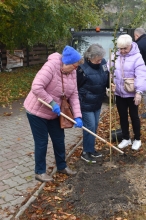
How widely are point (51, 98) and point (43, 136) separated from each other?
0.59 metres

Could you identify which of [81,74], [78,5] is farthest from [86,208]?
[78,5]

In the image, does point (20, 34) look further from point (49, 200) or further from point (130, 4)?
point (130, 4)

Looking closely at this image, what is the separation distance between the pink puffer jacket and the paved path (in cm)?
108

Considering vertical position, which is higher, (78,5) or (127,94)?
(78,5)

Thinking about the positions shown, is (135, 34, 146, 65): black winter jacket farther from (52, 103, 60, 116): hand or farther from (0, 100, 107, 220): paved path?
(52, 103, 60, 116): hand

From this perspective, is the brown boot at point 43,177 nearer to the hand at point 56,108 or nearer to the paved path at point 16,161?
the paved path at point 16,161

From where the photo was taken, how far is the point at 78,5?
558 inches

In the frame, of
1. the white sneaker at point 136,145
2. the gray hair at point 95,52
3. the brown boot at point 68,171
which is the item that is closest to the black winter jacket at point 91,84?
the gray hair at point 95,52

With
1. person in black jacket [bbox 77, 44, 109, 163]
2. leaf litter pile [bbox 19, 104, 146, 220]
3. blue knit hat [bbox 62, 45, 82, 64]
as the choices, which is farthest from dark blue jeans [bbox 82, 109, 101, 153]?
blue knit hat [bbox 62, 45, 82, 64]

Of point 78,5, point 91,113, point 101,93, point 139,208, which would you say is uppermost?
point 78,5

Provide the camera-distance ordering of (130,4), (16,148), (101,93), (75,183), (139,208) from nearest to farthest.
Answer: (139,208) < (75,183) < (101,93) < (16,148) < (130,4)

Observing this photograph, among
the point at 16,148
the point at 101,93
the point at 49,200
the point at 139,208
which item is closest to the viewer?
the point at 139,208

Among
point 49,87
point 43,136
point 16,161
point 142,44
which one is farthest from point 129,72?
point 16,161

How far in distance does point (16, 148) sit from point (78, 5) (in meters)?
10.3
